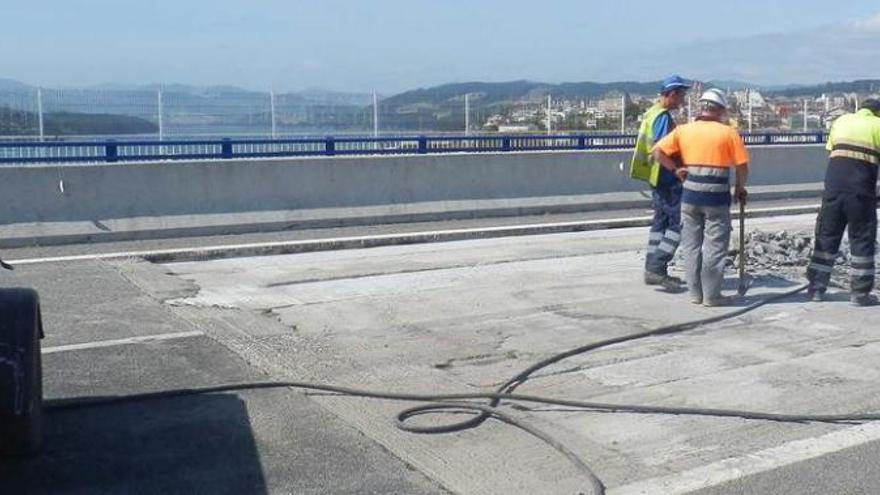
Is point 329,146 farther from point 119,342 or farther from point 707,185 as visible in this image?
point 119,342

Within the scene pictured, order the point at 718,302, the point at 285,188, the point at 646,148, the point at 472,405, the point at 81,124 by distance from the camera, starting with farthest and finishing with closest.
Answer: the point at 81,124 → the point at 285,188 → the point at 646,148 → the point at 718,302 → the point at 472,405

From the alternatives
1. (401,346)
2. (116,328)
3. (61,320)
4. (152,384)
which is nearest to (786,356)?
(401,346)

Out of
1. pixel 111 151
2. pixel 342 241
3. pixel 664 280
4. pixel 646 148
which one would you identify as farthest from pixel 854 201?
pixel 111 151

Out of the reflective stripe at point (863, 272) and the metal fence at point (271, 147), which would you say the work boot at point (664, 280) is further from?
the metal fence at point (271, 147)

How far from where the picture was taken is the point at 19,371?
→ 18.4 ft

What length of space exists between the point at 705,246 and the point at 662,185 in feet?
2.83

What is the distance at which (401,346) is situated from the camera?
834cm

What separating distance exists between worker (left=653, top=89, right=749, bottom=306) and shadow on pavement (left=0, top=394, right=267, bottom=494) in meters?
4.58

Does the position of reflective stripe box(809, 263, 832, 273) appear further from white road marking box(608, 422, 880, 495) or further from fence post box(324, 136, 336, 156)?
fence post box(324, 136, 336, 156)

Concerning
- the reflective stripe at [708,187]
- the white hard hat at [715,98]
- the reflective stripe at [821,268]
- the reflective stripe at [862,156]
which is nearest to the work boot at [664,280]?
the reflective stripe at [708,187]

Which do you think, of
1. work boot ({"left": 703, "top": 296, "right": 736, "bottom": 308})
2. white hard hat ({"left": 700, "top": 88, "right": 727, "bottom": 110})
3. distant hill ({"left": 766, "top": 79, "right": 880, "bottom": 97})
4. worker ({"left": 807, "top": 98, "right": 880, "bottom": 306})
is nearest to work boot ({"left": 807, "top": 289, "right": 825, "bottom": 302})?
worker ({"left": 807, "top": 98, "right": 880, "bottom": 306})

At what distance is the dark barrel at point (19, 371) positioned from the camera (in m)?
5.60

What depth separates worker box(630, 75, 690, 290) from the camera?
34.2 ft

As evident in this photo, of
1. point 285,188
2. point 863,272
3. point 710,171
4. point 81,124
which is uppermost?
point 81,124
